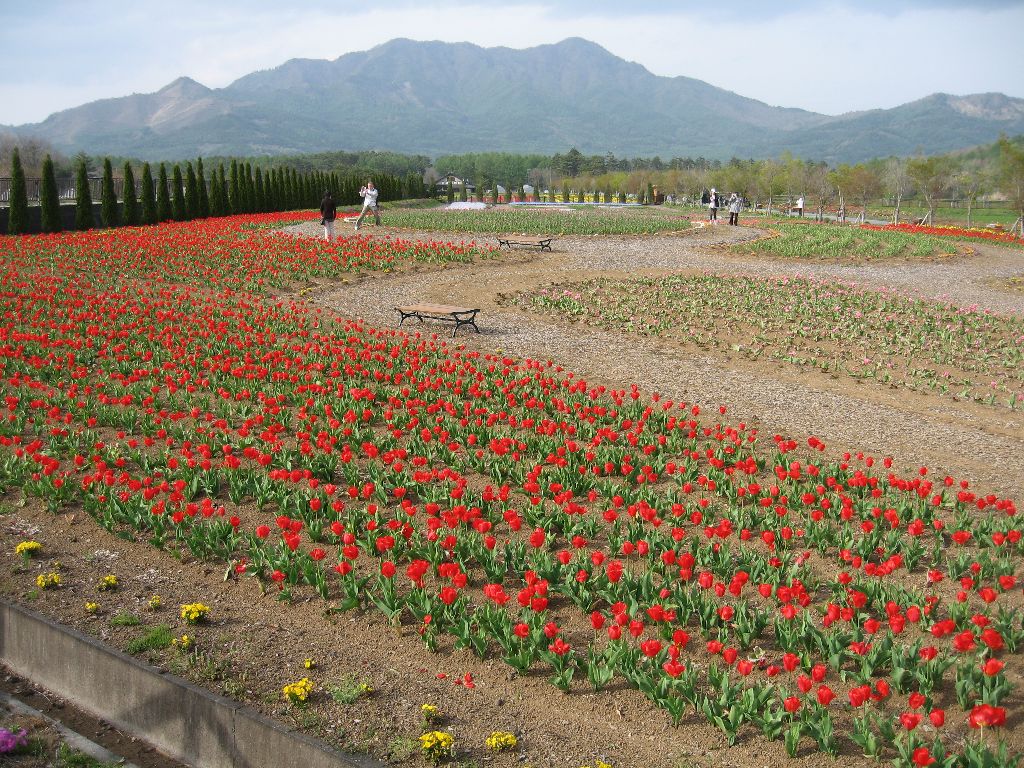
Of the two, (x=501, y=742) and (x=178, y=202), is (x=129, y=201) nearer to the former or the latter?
(x=178, y=202)

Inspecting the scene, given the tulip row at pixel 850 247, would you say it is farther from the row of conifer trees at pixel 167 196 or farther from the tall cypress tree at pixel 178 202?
the tall cypress tree at pixel 178 202

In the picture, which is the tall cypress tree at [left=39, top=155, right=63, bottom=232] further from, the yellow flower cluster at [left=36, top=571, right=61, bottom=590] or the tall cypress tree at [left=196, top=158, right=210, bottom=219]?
the yellow flower cluster at [left=36, top=571, right=61, bottom=590]

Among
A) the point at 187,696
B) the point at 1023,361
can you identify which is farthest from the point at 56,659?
the point at 1023,361

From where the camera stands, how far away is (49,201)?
34.7 meters

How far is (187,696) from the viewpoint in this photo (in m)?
5.07

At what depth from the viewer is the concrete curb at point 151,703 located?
15.4 feet

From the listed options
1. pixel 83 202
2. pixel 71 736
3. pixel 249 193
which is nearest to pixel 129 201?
pixel 83 202

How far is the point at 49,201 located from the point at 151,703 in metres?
34.9

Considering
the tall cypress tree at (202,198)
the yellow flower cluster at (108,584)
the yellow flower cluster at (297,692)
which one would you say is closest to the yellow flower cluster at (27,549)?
the yellow flower cluster at (108,584)

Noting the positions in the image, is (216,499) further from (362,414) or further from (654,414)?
(654,414)

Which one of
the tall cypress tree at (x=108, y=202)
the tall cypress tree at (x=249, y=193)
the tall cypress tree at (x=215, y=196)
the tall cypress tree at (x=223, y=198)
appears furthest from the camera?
the tall cypress tree at (x=249, y=193)

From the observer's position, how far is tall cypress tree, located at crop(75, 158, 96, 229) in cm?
3594

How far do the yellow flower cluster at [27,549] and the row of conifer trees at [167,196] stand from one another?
3063 cm

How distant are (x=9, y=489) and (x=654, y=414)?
712 centimetres
